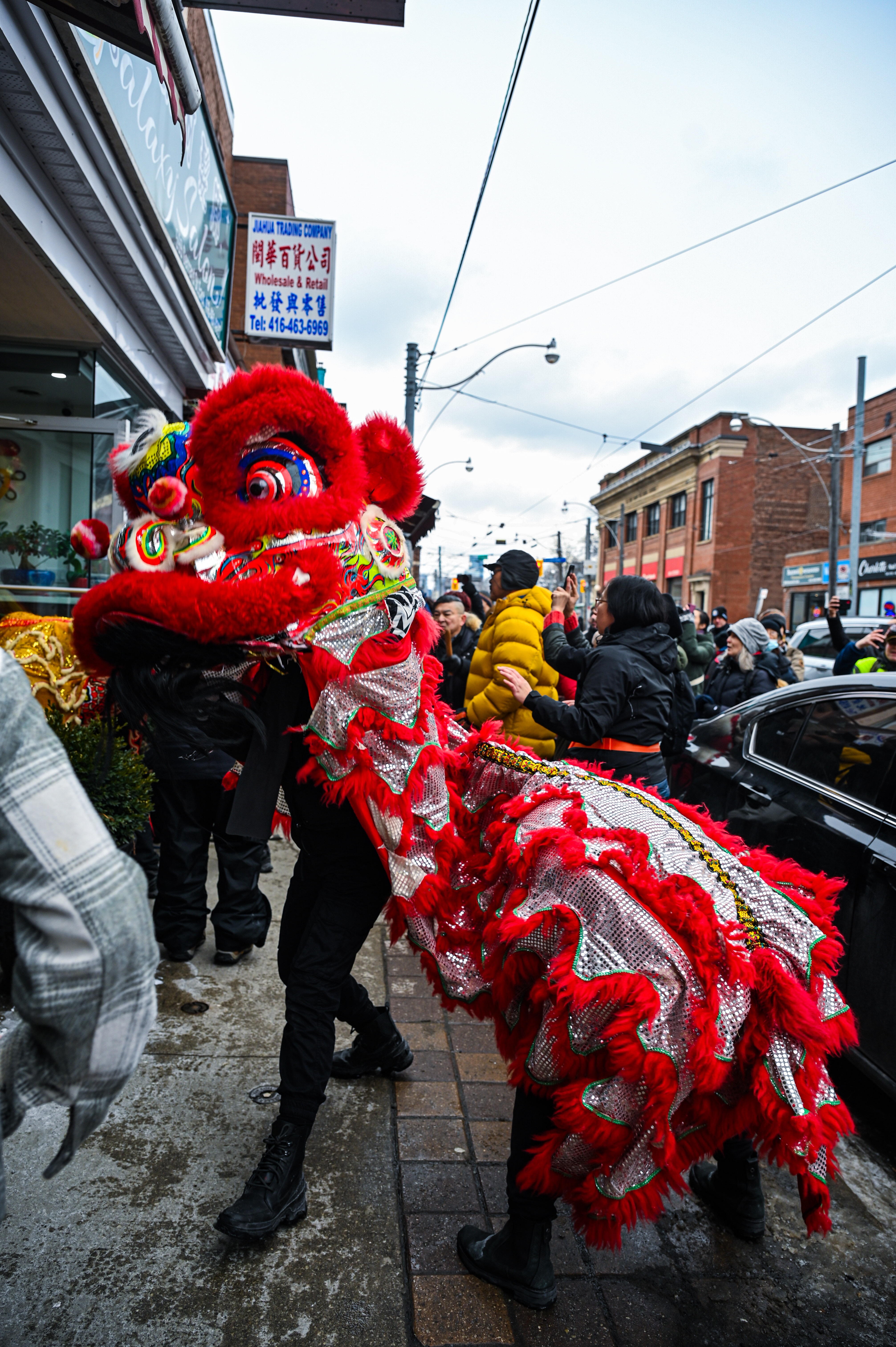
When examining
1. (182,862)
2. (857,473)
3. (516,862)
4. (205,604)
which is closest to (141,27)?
(205,604)

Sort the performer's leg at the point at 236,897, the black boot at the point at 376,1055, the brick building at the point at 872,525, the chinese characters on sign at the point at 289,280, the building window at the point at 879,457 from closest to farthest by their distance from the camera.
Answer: the black boot at the point at 376,1055, the performer's leg at the point at 236,897, the chinese characters on sign at the point at 289,280, the brick building at the point at 872,525, the building window at the point at 879,457

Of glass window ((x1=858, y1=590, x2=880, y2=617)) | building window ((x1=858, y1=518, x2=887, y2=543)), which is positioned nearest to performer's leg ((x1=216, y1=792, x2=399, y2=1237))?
glass window ((x1=858, y1=590, x2=880, y2=617))

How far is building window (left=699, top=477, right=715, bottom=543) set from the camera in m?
37.8

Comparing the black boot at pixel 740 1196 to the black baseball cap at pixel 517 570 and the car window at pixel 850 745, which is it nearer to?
the car window at pixel 850 745

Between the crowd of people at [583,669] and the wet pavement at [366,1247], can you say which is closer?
the wet pavement at [366,1247]

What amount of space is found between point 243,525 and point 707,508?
A: 129ft

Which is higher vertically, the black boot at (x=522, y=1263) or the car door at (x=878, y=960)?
the car door at (x=878, y=960)

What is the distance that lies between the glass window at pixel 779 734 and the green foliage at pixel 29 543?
5208 mm

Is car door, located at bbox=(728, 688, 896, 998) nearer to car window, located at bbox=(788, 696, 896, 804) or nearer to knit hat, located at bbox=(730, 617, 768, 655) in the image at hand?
car window, located at bbox=(788, 696, 896, 804)

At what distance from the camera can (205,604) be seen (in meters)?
1.84

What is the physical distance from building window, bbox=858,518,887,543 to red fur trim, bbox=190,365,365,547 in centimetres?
3028

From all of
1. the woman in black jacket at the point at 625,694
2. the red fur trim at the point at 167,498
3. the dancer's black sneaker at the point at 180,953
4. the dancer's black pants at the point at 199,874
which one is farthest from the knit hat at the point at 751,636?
the red fur trim at the point at 167,498

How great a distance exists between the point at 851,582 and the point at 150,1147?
2185cm

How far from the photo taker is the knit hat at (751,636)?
25.7 feet
